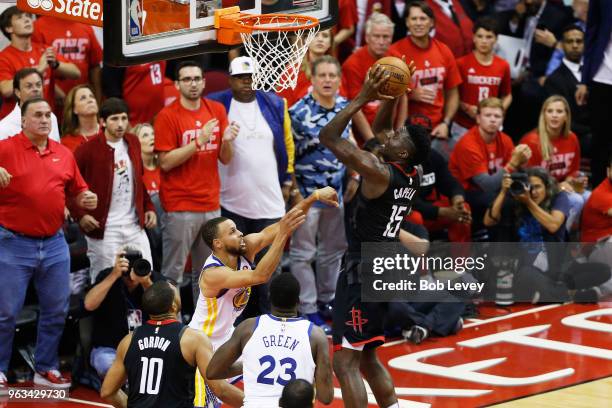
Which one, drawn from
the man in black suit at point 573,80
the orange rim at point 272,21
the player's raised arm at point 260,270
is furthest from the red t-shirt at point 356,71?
the player's raised arm at point 260,270

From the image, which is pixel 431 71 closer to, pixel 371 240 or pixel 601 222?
pixel 601 222

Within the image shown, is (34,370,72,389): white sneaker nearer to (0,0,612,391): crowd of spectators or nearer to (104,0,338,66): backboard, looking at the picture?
(0,0,612,391): crowd of spectators

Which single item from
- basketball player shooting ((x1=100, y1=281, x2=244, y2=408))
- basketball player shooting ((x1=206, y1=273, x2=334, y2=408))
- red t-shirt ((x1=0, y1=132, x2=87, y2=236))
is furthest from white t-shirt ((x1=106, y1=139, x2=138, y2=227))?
basketball player shooting ((x1=206, y1=273, x2=334, y2=408))

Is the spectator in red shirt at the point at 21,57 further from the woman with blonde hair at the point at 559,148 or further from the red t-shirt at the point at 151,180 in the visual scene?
the woman with blonde hair at the point at 559,148

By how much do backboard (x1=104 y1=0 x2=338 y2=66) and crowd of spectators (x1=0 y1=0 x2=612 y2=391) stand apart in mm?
1445

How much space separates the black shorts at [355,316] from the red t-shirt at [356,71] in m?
4.10

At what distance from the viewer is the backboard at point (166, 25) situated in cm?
743

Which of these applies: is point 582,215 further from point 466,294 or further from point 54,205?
point 54,205

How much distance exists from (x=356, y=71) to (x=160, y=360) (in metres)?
5.85

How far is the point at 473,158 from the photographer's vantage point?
12.2 m

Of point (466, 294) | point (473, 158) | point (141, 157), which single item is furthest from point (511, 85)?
point (141, 157)

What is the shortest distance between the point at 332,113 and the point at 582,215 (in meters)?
3.03

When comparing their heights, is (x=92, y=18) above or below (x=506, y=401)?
above

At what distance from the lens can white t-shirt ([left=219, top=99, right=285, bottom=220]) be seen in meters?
10.6
